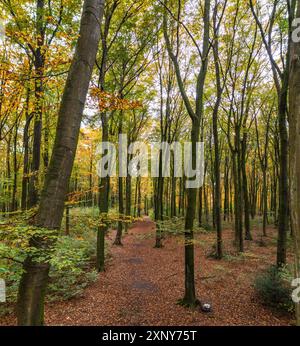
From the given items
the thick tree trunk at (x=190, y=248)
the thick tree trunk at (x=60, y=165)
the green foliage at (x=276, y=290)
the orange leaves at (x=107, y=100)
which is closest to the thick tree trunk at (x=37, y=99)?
the orange leaves at (x=107, y=100)

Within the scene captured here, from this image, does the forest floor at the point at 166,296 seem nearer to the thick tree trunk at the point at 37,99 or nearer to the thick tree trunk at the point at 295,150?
the thick tree trunk at the point at 37,99

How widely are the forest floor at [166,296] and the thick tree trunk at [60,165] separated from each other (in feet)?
12.0

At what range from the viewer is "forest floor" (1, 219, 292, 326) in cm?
545

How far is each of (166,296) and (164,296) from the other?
0.22 feet

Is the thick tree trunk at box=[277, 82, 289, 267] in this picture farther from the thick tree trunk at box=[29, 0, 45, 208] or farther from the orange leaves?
the thick tree trunk at box=[29, 0, 45, 208]

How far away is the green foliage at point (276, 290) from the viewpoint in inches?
225

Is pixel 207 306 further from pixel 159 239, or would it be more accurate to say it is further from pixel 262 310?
pixel 159 239

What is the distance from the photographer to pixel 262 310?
5824 mm

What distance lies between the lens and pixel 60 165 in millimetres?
2604

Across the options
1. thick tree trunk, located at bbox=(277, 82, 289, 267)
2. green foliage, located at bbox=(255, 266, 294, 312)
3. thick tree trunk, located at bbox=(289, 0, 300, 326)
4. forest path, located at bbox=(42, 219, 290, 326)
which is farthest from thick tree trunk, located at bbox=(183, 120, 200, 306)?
thick tree trunk, located at bbox=(289, 0, 300, 326)

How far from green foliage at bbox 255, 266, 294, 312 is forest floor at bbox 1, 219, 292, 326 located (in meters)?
0.22
